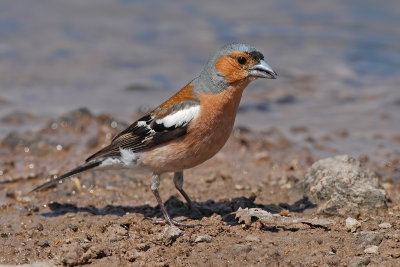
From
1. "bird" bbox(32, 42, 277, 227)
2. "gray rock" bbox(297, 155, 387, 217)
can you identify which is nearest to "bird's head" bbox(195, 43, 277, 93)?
"bird" bbox(32, 42, 277, 227)

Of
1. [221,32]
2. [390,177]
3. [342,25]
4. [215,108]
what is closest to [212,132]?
[215,108]

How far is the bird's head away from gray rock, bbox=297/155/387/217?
3.70 feet

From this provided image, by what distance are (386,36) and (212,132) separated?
968cm

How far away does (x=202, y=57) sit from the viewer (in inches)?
514

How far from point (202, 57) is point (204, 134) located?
25.8 feet

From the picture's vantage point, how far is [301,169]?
288 inches

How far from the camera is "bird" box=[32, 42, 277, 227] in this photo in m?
5.41

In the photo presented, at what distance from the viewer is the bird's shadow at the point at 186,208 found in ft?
19.2

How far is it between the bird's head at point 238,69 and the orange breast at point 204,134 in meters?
0.08

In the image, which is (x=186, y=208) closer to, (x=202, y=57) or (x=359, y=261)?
(x=359, y=261)

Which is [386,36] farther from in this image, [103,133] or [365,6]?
[103,133]

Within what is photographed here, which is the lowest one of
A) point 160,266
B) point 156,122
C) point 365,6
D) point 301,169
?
point 160,266

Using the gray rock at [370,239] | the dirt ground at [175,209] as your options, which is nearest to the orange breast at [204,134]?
the dirt ground at [175,209]

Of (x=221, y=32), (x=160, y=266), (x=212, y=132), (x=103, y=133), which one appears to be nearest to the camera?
(x=160, y=266)
